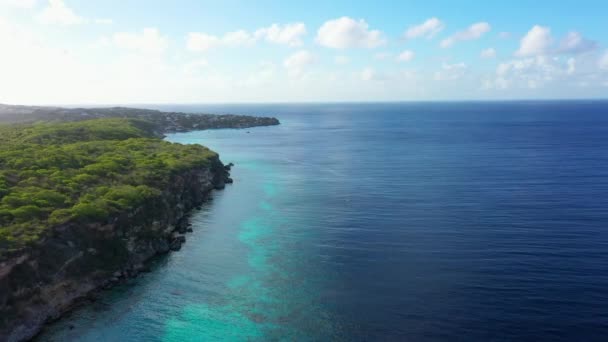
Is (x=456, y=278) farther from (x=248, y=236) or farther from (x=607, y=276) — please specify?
(x=248, y=236)

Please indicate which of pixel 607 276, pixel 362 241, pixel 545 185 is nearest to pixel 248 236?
pixel 362 241

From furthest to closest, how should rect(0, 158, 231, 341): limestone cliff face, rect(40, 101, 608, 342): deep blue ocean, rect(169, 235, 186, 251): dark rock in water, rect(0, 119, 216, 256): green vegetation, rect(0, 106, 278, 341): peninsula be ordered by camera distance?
1. rect(169, 235, 186, 251): dark rock in water
2. rect(0, 119, 216, 256): green vegetation
3. rect(0, 106, 278, 341): peninsula
4. rect(40, 101, 608, 342): deep blue ocean
5. rect(0, 158, 231, 341): limestone cliff face

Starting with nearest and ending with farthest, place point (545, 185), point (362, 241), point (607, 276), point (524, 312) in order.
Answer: point (524, 312) < point (607, 276) < point (362, 241) < point (545, 185)

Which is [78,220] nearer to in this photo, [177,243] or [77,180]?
[177,243]

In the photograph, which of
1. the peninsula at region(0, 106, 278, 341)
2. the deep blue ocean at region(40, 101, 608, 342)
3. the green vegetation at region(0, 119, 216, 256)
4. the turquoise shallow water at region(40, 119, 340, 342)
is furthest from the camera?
the green vegetation at region(0, 119, 216, 256)

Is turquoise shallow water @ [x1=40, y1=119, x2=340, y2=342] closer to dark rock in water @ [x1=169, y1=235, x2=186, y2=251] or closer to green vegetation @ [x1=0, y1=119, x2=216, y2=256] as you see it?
dark rock in water @ [x1=169, y1=235, x2=186, y2=251]

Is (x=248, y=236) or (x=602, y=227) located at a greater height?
(x=602, y=227)

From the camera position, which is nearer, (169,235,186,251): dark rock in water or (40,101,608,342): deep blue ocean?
(40,101,608,342): deep blue ocean

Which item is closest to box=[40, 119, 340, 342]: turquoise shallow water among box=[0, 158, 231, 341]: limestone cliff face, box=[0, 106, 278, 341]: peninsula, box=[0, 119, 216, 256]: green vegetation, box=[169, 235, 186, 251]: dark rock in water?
box=[169, 235, 186, 251]: dark rock in water
